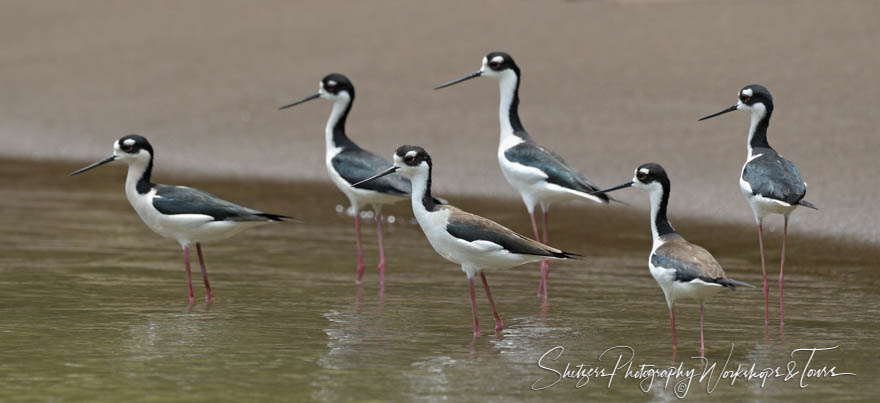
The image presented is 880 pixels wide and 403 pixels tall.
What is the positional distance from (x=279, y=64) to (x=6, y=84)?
11.7 ft

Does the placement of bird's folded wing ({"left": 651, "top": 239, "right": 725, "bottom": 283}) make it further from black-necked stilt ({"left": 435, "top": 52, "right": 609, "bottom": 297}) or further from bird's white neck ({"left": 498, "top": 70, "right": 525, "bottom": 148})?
bird's white neck ({"left": 498, "top": 70, "right": 525, "bottom": 148})

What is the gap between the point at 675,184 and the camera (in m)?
11.8

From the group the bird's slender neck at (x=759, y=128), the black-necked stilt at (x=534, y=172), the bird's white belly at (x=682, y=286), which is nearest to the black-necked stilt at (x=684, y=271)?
the bird's white belly at (x=682, y=286)

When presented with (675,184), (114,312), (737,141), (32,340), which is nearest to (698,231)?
(675,184)

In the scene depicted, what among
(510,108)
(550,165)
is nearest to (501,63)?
(510,108)

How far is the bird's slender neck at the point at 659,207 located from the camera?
7.12 meters

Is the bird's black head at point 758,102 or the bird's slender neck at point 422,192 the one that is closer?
the bird's slender neck at point 422,192

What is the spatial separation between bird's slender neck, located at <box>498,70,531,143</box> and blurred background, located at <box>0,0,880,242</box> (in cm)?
219

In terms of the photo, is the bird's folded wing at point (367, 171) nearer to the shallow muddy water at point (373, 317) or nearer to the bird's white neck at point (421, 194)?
the shallow muddy water at point (373, 317)

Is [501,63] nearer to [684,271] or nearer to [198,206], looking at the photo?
[198,206]

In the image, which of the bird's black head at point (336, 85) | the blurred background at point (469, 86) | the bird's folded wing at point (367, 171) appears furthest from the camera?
the blurred background at point (469, 86)

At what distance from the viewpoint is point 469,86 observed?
15.0 meters

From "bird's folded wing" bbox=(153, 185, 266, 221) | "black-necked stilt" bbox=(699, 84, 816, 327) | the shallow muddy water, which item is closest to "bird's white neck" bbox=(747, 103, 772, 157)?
"black-necked stilt" bbox=(699, 84, 816, 327)

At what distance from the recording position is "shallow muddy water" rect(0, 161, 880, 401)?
19.7 feet
